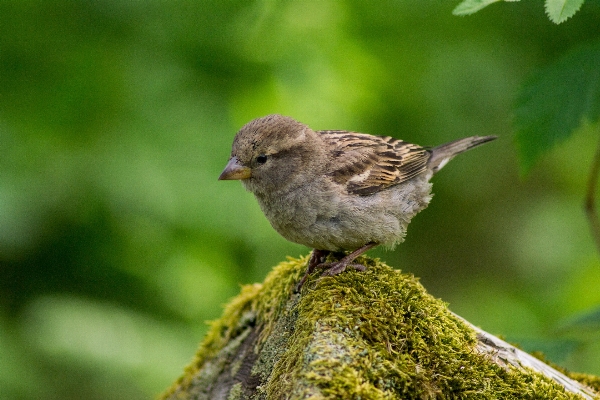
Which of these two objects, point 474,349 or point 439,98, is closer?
point 474,349


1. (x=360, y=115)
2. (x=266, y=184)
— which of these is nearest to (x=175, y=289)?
(x=266, y=184)

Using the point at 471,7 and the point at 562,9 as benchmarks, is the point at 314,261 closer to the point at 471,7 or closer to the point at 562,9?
the point at 471,7

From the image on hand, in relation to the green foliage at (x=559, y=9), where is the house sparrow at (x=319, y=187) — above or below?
above

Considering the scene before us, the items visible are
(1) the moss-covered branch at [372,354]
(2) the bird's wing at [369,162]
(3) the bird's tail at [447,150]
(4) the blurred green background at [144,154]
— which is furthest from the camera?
(4) the blurred green background at [144,154]

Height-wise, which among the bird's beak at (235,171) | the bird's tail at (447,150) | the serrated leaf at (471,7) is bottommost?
the serrated leaf at (471,7)

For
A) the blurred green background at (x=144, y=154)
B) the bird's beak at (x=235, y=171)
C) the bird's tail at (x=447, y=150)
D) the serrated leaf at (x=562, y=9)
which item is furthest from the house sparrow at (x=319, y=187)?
the serrated leaf at (x=562, y=9)

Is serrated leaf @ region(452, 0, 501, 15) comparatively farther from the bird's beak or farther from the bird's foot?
the bird's beak

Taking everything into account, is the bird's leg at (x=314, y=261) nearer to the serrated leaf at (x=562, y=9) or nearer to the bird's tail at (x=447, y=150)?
the bird's tail at (x=447, y=150)

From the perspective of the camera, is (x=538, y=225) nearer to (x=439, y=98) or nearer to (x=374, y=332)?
(x=439, y=98)

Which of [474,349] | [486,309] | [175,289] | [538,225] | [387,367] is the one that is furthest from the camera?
[538,225]
